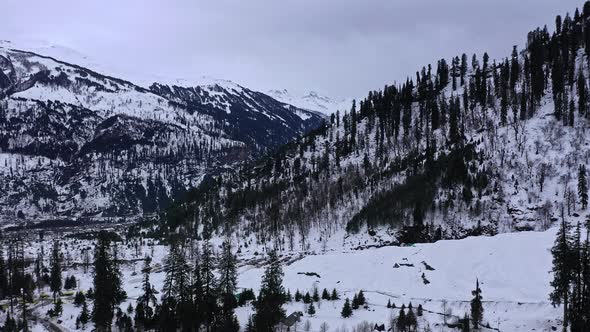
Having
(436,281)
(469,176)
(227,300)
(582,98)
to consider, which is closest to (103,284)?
(227,300)

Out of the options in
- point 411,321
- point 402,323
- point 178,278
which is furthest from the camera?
point 178,278

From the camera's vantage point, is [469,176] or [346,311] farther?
[469,176]

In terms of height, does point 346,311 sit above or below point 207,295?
below


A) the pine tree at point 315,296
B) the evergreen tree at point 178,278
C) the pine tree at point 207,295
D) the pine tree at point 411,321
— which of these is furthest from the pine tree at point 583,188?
the evergreen tree at point 178,278

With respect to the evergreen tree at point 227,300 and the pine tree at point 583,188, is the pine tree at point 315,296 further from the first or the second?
the pine tree at point 583,188

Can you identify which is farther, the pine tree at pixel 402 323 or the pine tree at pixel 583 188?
the pine tree at pixel 583 188

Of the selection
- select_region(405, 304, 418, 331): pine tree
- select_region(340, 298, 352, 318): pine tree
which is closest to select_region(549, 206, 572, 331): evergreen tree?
select_region(405, 304, 418, 331): pine tree

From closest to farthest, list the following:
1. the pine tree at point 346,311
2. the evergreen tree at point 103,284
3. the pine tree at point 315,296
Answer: the evergreen tree at point 103,284 → the pine tree at point 346,311 → the pine tree at point 315,296

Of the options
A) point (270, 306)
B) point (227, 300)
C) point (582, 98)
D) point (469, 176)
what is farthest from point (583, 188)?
point (227, 300)

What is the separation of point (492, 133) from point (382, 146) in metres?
48.4

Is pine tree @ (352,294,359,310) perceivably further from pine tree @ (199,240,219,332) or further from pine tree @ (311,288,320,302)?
pine tree @ (199,240,219,332)

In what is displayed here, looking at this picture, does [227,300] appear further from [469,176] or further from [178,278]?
[469,176]

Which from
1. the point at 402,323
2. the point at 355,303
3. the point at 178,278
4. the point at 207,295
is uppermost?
the point at 178,278

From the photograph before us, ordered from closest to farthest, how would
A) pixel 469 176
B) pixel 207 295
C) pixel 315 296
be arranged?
pixel 207 295, pixel 315 296, pixel 469 176
